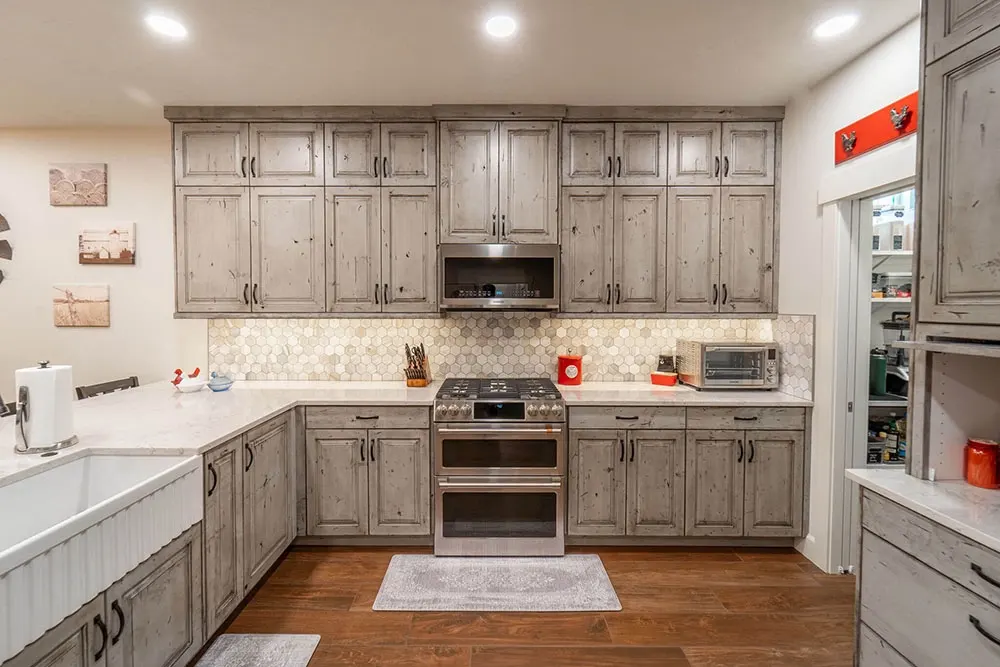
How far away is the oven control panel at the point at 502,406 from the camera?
3.11 m

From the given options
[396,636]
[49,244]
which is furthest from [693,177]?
[49,244]

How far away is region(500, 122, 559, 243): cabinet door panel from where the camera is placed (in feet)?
11.3

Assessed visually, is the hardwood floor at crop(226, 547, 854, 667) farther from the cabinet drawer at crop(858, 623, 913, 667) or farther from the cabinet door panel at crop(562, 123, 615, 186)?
the cabinet door panel at crop(562, 123, 615, 186)

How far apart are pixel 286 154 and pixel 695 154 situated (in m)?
2.74

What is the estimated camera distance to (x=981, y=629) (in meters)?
1.39

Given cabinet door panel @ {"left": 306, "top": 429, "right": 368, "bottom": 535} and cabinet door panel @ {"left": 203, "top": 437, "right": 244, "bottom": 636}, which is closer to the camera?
cabinet door panel @ {"left": 203, "top": 437, "right": 244, "bottom": 636}

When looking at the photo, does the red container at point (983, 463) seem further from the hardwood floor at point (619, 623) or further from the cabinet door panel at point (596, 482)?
the cabinet door panel at point (596, 482)

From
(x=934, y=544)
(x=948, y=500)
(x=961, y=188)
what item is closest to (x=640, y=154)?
(x=961, y=188)

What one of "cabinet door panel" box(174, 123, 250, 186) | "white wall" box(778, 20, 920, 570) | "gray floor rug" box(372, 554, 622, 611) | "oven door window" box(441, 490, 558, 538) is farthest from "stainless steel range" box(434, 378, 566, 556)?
"cabinet door panel" box(174, 123, 250, 186)

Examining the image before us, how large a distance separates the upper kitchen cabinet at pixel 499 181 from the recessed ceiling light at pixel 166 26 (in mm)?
1489

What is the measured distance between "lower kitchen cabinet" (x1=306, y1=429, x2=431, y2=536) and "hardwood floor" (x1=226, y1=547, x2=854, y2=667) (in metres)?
0.23

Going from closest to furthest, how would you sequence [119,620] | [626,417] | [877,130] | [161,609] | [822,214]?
[119,620], [161,609], [877,130], [822,214], [626,417]

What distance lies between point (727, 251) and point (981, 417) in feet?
6.28

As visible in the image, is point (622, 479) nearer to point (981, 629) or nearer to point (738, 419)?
point (738, 419)
